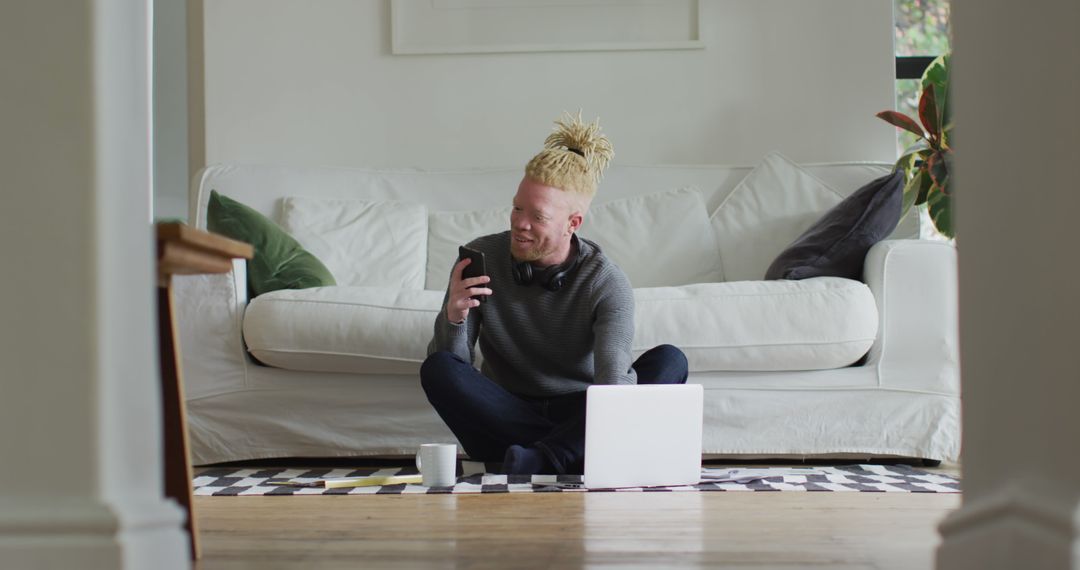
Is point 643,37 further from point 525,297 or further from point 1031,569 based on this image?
point 1031,569

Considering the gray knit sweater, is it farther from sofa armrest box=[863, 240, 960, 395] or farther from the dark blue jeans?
sofa armrest box=[863, 240, 960, 395]

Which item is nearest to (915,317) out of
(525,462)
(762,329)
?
(762,329)

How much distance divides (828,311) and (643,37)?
1.54 m

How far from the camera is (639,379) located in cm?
261

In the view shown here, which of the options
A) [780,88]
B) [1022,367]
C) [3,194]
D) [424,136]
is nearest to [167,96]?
[424,136]

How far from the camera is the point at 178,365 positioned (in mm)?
1381

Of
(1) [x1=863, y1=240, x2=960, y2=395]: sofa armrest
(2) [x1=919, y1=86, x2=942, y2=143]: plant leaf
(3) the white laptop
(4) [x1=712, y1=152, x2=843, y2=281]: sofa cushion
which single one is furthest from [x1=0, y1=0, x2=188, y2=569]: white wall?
(2) [x1=919, y1=86, x2=942, y2=143]: plant leaf

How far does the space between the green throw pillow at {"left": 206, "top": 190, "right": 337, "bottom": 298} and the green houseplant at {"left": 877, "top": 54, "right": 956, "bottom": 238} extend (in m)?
1.83

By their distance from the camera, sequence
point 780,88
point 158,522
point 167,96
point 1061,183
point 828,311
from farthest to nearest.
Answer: point 167,96 < point 780,88 < point 828,311 < point 158,522 < point 1061,183

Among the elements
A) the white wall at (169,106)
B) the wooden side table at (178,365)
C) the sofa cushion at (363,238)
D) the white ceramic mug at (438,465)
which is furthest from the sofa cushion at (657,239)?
the wooden side table at (178,365)

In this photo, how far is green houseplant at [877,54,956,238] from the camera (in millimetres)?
3523

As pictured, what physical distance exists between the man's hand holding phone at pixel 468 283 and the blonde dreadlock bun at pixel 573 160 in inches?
9.1

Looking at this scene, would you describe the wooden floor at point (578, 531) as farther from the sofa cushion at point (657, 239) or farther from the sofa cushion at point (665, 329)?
the sofa cushion at point (657, 239)

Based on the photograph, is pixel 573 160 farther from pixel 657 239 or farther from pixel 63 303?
pixel 63 303
